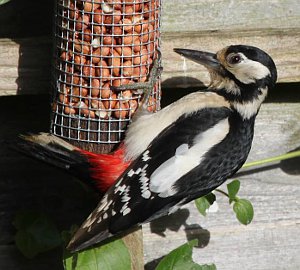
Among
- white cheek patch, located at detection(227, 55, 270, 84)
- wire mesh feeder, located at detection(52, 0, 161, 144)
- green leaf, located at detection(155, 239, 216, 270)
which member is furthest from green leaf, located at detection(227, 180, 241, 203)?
wire mesh feeder, located at detection(52, 0, 161, 144)

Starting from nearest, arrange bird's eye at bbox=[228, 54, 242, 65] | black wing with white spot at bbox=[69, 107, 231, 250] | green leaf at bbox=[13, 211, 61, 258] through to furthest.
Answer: black wing with white spot at bbox=[69, 107, 231, 250] < bird's eye at bbox=[228, 54, 242, 65] < green leaf at bbox=[13, 211, 61, 258]

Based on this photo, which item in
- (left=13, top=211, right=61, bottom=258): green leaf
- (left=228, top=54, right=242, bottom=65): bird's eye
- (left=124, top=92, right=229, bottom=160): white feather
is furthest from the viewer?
(left=13, top=211, right=61, bottom=258): green leaf

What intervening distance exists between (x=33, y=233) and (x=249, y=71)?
951 mm

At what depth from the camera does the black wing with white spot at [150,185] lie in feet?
9.86

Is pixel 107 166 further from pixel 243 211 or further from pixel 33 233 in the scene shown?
pixel 243 211

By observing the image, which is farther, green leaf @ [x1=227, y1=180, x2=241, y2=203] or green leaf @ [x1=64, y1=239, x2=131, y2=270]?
green leaf @ [x1=227, y1=180, x2=241, y2=203]

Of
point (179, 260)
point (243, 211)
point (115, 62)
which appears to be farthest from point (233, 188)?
point (115, 62)

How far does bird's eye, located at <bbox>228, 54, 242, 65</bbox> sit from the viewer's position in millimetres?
3238

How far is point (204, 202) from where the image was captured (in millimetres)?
3447

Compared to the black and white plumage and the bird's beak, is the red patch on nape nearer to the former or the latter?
the black and white plumage

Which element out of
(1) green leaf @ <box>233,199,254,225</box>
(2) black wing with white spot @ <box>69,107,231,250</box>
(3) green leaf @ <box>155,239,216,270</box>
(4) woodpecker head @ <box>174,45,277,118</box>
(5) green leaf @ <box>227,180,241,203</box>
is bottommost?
(3) green leaf @ <box>155,239,216,270</box>

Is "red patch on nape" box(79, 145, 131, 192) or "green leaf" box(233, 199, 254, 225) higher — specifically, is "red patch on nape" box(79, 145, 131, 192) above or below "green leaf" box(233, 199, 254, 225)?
above

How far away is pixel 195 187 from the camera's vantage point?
10.0 feet

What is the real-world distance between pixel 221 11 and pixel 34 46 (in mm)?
708
